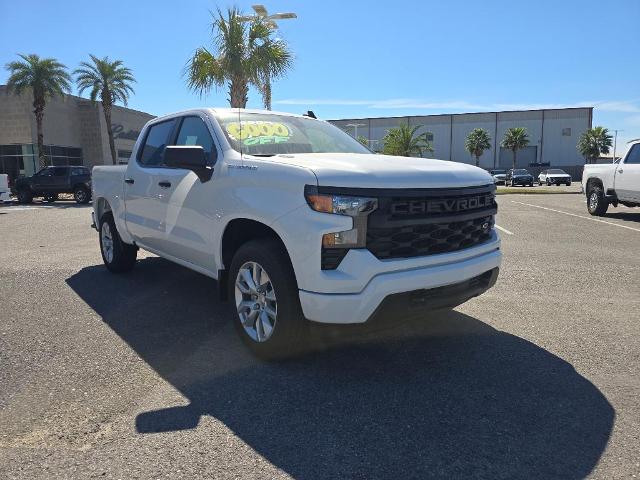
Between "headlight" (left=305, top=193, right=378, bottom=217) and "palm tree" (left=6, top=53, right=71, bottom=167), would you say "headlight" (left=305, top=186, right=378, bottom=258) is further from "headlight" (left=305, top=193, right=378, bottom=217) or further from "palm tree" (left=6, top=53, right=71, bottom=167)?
"palm tree" (left=6, top=53, right=71, bottom=167)

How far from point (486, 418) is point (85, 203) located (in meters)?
23.1

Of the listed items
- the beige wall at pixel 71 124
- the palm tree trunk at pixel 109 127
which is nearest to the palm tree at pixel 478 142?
the beige wall at pixel 71 124

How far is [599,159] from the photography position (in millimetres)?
74312

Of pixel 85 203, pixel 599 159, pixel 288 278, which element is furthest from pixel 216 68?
pixel 599 159

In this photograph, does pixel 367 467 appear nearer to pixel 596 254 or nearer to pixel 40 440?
pixel 40 440

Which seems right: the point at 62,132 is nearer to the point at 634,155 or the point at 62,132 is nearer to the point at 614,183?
the point at 614,183

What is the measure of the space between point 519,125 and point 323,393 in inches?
3160

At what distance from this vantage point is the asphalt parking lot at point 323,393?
2.40 metres

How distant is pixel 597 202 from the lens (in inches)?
512

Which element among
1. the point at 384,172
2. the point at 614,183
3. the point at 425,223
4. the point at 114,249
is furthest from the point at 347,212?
the point at 614,183

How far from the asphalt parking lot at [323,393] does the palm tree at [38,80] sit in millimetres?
32132

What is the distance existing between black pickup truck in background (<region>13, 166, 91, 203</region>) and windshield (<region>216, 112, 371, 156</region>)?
20.5 meters

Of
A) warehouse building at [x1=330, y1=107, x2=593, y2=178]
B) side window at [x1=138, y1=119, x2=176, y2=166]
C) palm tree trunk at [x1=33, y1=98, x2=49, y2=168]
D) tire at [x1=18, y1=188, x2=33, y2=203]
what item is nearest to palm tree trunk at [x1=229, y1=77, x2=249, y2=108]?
tire at [x1=18, y1=188, x2=33, y2=203]

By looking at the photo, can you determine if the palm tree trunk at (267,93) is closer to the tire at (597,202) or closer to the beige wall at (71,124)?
the tire at (597,202)
